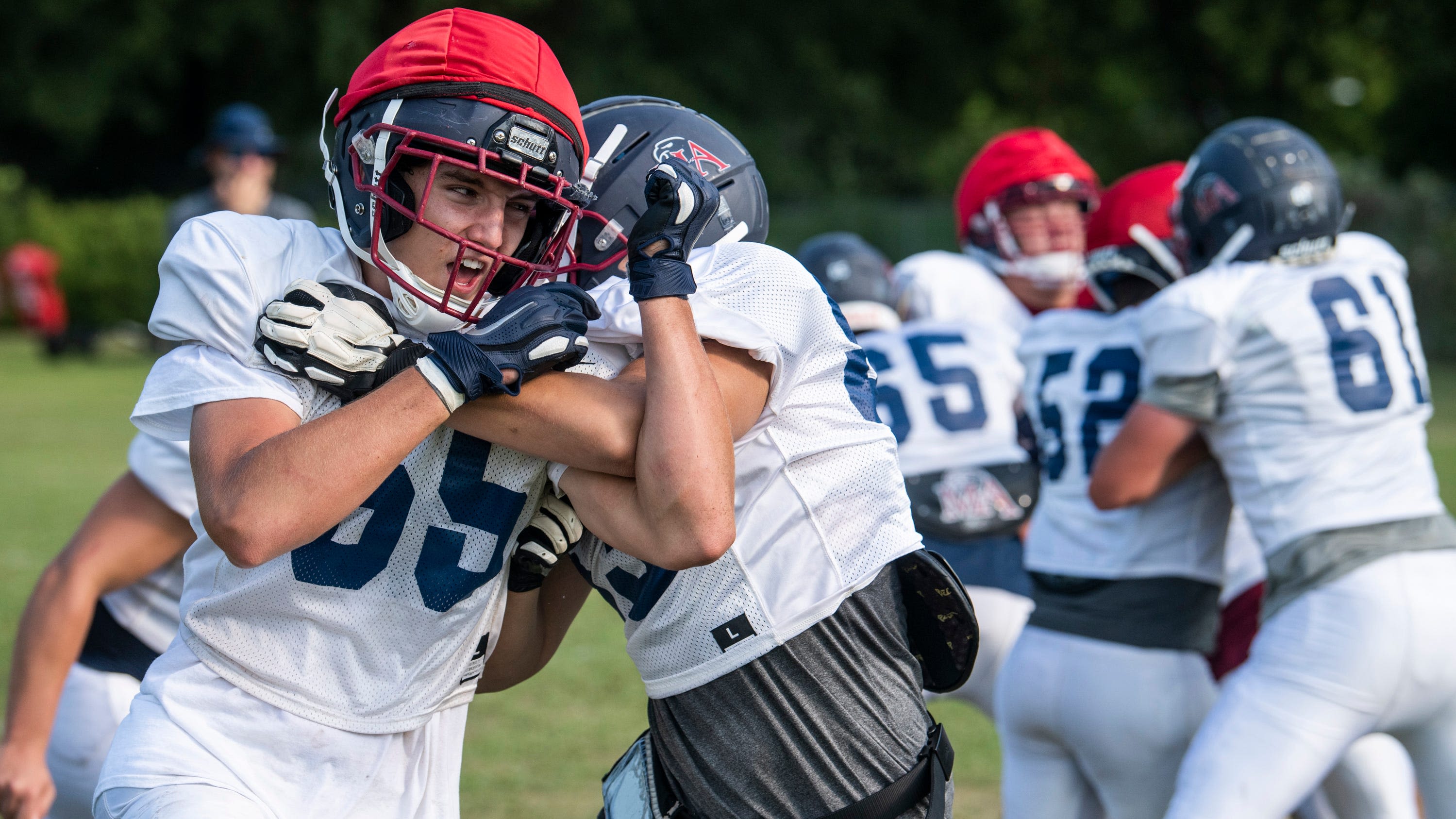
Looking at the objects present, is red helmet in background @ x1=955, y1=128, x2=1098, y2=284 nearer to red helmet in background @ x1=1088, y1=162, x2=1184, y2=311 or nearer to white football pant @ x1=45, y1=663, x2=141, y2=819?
red helmet in background @ x1=1088, y1=162, x2=1184, y2=311

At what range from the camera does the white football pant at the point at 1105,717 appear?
3.75 m

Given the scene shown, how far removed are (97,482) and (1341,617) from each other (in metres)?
10.3

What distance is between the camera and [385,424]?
6.99ft

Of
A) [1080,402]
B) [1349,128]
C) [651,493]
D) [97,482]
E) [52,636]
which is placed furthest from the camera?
[1349,128]

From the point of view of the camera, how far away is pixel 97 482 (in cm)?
1137

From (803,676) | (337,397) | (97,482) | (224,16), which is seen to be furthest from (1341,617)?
(224,16)

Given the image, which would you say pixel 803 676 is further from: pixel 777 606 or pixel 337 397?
pixel 337 397

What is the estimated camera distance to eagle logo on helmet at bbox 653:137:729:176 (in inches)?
106

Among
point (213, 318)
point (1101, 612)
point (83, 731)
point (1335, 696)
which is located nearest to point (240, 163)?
point (83, 731)

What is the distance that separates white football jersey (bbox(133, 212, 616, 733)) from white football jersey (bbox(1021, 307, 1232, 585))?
2.05m

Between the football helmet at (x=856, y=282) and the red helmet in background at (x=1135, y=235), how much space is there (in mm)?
747

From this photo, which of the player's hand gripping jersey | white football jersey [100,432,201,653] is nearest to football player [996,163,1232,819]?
the player's hand gripping jersey

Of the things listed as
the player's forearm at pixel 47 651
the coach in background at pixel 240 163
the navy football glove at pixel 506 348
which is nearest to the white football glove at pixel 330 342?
the navy football glove at pixel 506 348

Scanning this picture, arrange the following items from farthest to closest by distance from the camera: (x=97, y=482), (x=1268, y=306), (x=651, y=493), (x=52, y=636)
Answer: (x=97, y=482), (x=1268, y=306), (x=52, y=636), (x=651, y=493)
